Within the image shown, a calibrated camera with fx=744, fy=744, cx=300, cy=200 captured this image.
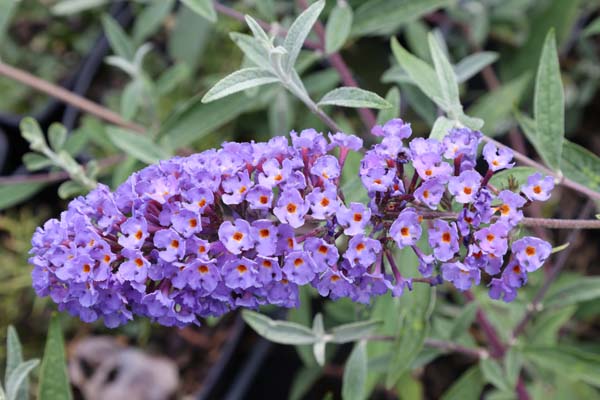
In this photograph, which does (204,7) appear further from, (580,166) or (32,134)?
(580,166)

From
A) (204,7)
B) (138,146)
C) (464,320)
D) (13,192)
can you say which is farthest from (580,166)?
(13,192)

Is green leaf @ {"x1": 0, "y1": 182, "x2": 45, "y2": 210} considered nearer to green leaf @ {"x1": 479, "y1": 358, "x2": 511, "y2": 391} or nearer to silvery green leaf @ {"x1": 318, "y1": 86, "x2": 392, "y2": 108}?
silvery green leaf @ {"x1": 318, "y1": 86, "x2": 392, "y2": 108}

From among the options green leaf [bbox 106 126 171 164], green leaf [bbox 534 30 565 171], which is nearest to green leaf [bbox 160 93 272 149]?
green leaf [bbox 106 126 171 164]

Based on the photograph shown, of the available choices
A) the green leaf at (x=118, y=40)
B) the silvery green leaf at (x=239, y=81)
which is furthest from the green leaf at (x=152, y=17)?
the silvery green leaf at (x=239, y=81)

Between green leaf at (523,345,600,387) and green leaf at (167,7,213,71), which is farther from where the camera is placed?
green leaf at (167,7,213,71)

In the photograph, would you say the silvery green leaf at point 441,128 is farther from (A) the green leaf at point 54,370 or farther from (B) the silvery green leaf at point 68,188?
(B) the silvery green leaf at point 68,188

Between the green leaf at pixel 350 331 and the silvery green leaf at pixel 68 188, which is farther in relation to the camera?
the silvery green leaf at pixel 68 188

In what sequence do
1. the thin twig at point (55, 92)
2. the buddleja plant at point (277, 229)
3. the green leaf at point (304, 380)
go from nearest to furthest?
the buddleja plant at point (277, 229)
the thin twig at point (55, 92)
the green leaf at point (304, 380)
